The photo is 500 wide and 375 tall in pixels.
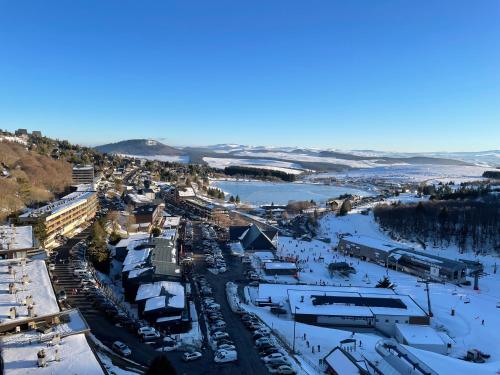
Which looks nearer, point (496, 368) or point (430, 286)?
point (496, 368)

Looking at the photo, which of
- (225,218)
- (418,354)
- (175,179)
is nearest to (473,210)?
(225,218)

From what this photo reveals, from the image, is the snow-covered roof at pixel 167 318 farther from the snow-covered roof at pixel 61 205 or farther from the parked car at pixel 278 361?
the snow-covered roof at pixel 61 205

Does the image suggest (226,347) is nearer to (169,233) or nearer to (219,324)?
(219,324)

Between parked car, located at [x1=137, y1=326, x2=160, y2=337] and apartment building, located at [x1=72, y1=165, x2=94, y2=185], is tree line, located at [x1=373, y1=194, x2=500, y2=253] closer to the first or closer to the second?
parked car, located at [x1=137, y1=326, x2=160, y2=337]

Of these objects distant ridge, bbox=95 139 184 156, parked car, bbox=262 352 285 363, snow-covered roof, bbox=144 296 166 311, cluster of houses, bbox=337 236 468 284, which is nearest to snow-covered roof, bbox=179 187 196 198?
cluster of houses, bbox=337 236 468 284

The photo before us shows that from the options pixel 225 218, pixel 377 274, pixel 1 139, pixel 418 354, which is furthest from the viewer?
pixel 1 139

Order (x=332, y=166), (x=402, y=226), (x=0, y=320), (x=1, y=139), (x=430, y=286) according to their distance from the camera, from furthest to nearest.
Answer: (x=332, y=166) → (x=1, y=139) → (x=402, y=226) → (x=430, y=286) → (x=0, y=320)

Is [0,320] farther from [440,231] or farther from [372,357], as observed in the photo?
[440,231]

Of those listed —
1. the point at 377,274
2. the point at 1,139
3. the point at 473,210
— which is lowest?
the point at 377,274
